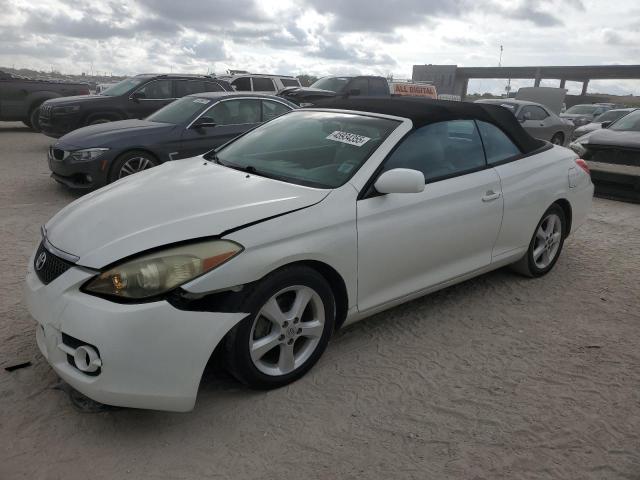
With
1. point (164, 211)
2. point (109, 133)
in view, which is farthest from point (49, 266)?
point (109, 133)

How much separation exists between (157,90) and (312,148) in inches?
342

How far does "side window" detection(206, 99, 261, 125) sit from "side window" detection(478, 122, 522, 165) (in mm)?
4628

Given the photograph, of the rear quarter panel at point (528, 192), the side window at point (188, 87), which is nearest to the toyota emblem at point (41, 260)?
the rear quarter panel at point (528, 192)

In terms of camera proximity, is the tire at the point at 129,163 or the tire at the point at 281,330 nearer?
the tire at the point at 281,330

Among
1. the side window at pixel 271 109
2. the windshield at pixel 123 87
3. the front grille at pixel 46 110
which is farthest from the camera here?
the windshield at pixel 123 87

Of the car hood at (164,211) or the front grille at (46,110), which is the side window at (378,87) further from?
the car hood at (164,211)

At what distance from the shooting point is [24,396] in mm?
2785

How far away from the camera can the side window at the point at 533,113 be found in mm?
14039

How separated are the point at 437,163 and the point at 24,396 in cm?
286

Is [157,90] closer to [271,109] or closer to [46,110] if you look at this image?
[46,110]

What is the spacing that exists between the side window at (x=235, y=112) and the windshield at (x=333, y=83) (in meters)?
7.34

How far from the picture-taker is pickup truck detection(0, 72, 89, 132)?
551 inches

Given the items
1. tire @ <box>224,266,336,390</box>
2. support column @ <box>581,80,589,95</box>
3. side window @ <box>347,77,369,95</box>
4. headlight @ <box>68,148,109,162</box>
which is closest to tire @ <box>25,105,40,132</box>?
side window @ <box>347,77,369,95</box>

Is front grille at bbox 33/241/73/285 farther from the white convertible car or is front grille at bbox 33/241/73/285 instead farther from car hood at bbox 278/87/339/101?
car hood at bbox 278/87/339/101
